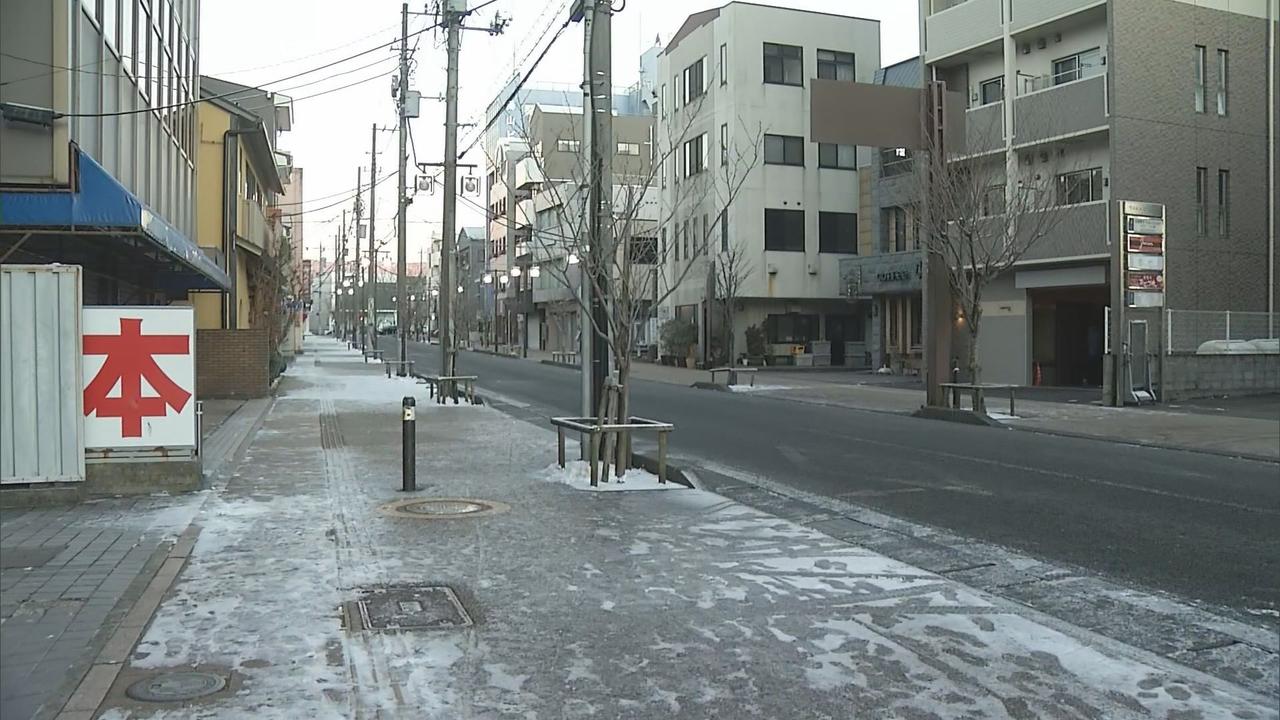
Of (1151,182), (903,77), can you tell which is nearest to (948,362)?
(1151,182)

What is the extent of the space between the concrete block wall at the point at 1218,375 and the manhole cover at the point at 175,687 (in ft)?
77.9

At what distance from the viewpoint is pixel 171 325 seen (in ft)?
34.1

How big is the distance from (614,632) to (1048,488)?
740 cm

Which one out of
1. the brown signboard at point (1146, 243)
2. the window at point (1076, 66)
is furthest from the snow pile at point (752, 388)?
the window at point (1076, 66)

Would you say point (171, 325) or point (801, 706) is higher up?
point (171, 325)

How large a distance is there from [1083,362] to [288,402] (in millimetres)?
23907

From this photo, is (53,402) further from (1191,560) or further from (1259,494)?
(1259,494)

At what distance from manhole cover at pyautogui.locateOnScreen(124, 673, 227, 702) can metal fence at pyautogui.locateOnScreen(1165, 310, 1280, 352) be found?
79.2 feet

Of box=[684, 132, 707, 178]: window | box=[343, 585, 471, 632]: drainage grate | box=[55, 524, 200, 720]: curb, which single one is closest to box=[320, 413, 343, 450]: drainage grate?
box=[55, 524, 200, 720]: curb

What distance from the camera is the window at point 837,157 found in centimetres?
4628

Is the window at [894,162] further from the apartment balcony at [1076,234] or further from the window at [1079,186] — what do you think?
the apartment balcony at [1076,234]

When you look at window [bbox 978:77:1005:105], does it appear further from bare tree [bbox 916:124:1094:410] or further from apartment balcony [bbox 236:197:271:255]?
apartment balcony [bbox 236:197:271:255]

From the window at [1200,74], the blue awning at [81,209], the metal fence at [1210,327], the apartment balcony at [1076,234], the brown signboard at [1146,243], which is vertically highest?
the window at [1200,74]

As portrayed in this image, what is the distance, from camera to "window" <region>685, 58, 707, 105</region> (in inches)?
1833
